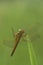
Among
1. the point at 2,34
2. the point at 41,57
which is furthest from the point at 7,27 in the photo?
the point at 41,57

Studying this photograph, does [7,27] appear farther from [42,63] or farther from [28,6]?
[42,63]

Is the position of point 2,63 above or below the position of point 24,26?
below

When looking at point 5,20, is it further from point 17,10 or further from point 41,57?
point 41,57

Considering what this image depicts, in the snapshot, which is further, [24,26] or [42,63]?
[24,26]

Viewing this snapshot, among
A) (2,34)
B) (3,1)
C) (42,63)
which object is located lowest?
(42,63)

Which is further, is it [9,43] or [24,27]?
[24,27]

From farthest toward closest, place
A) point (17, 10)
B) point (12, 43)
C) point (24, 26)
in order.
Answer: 1. point (17, 10)
2. point (24, 26)
3. point (12, 43)

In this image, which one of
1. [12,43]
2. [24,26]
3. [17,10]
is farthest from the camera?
[17,10]
